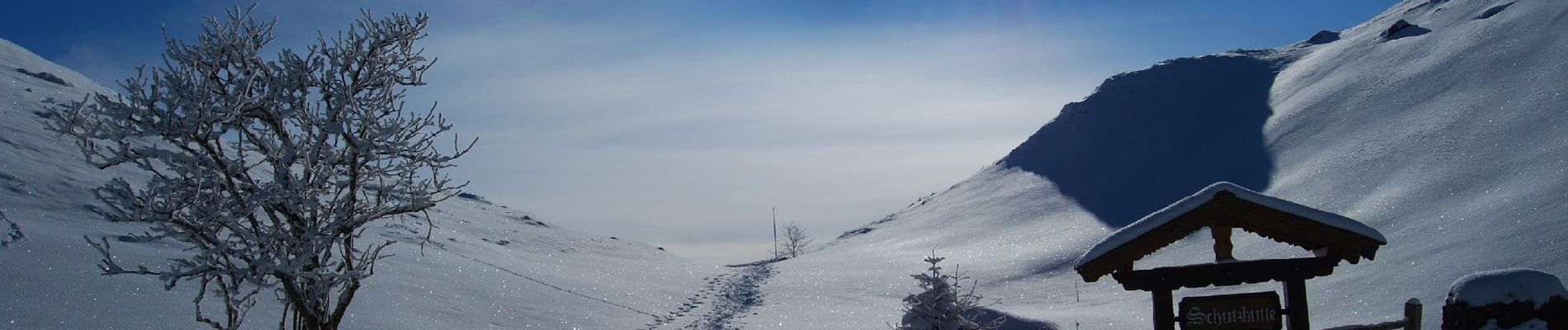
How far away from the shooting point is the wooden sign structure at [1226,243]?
830 cm

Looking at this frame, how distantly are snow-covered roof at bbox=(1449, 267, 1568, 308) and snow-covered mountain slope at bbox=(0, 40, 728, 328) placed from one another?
35.4 ft

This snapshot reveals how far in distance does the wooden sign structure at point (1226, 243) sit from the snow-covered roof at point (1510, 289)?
0.89 metres

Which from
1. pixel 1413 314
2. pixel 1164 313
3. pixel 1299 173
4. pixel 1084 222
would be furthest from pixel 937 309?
pixel 1084 222

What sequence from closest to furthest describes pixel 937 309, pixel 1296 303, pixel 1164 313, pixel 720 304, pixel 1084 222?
pixel 1164 313, pixel 1296 303, pixel 937 309, pixel 720 304, pixel 1084 222

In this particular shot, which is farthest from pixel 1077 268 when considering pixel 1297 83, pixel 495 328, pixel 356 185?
pixel 1297 83

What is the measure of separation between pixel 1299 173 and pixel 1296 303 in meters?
46.8

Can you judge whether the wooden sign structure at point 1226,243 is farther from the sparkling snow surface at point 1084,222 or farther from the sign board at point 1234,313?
the sparkling snow surface at point 1084,222

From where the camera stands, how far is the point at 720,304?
34.1 metres

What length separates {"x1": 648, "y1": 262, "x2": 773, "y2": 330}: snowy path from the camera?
2703cm

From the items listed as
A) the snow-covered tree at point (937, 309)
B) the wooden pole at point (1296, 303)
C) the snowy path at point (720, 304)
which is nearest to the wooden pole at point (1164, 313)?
the wooden pole at point (1296, 303)

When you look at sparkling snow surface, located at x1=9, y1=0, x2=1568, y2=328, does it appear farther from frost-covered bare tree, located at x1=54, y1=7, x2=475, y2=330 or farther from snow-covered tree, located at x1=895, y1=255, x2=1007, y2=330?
frost-covered bare tree, located at x1=54, y1=7, x2=475, y2=330

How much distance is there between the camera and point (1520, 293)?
325 inches

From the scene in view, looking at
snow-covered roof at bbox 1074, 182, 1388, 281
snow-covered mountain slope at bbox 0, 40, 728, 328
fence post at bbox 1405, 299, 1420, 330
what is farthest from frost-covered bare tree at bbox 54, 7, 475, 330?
fence post at bbox 1405, 299, 1420, 330

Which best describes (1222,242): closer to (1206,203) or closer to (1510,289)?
(1206,203)
